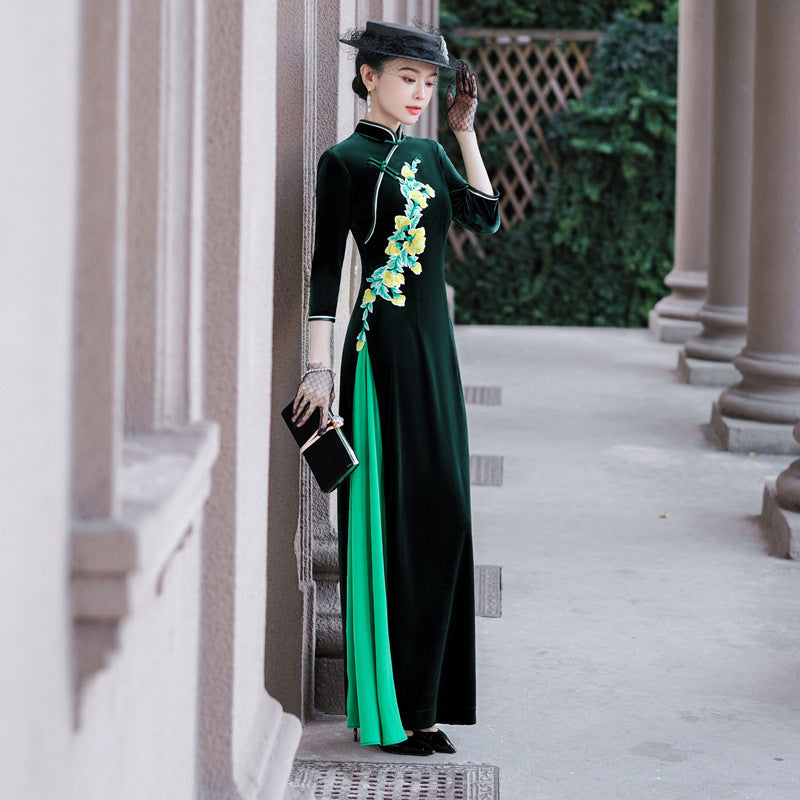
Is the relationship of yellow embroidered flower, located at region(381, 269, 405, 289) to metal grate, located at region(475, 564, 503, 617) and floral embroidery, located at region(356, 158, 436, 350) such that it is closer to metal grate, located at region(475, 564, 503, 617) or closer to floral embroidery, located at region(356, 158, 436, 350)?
floral embroidery, located at region(356, 158, 436, 350)

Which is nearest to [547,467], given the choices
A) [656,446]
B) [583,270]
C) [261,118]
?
[656,446]

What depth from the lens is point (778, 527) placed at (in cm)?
568

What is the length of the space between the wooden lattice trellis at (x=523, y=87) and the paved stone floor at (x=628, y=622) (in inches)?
248

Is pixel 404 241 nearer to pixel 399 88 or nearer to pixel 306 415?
pixel 399 88

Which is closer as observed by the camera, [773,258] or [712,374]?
[773,258]

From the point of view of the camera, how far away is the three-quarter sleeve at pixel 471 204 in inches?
133

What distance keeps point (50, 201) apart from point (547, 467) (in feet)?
19.9

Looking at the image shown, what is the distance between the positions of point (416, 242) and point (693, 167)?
9.68 meters

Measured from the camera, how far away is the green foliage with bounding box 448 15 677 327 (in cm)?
1441

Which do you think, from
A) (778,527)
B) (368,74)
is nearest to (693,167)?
(778,527)

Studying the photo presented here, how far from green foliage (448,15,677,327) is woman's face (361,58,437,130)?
11409 mm

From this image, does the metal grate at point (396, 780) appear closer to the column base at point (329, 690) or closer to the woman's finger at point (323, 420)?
the column base at point (329, 690)

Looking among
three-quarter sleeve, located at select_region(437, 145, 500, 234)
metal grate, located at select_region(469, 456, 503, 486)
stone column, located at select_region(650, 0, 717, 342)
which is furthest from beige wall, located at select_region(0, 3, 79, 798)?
stone column, located at select_region(650, 0, 717, 342)

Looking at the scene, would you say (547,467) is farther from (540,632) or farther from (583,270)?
(583,270)
